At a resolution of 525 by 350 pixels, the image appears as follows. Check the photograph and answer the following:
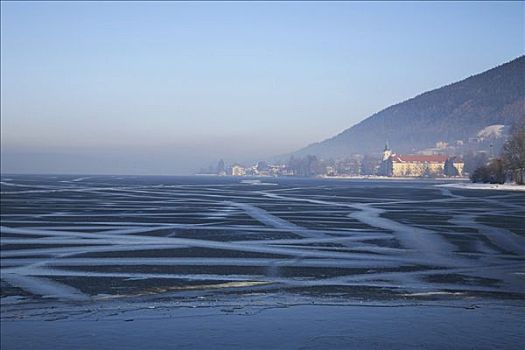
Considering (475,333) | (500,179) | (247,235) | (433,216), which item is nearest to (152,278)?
(475,333)

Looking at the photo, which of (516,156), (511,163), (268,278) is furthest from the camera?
(511,163)

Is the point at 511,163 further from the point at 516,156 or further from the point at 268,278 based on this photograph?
the point at 268,278

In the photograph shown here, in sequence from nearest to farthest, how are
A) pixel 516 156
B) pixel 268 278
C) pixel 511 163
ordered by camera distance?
pixel 268 278 → pixel 516 156 → pixel 511 163

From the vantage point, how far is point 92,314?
858 centimetres

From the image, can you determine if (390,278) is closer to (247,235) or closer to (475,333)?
(475,333)

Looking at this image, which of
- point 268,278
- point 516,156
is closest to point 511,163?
point 516,156

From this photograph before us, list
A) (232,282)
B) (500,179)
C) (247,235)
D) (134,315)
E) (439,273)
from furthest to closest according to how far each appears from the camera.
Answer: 1. (500,179)
2. (247,235)
3. (439,273)
4. (232,282)
5. (134,315)

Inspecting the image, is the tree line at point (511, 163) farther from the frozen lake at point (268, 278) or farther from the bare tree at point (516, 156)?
the frozen lake at point (268, 278)

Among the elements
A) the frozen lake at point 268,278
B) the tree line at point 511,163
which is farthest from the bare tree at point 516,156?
the frozen lake at point 268,278

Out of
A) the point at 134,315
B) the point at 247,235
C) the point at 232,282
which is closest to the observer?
the point at 134,315

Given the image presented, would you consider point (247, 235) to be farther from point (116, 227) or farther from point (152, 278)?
point (152, 278)

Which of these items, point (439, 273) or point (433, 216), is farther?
point (433, 216)

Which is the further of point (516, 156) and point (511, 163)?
point (511, 163)

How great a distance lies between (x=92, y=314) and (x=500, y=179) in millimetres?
79240
